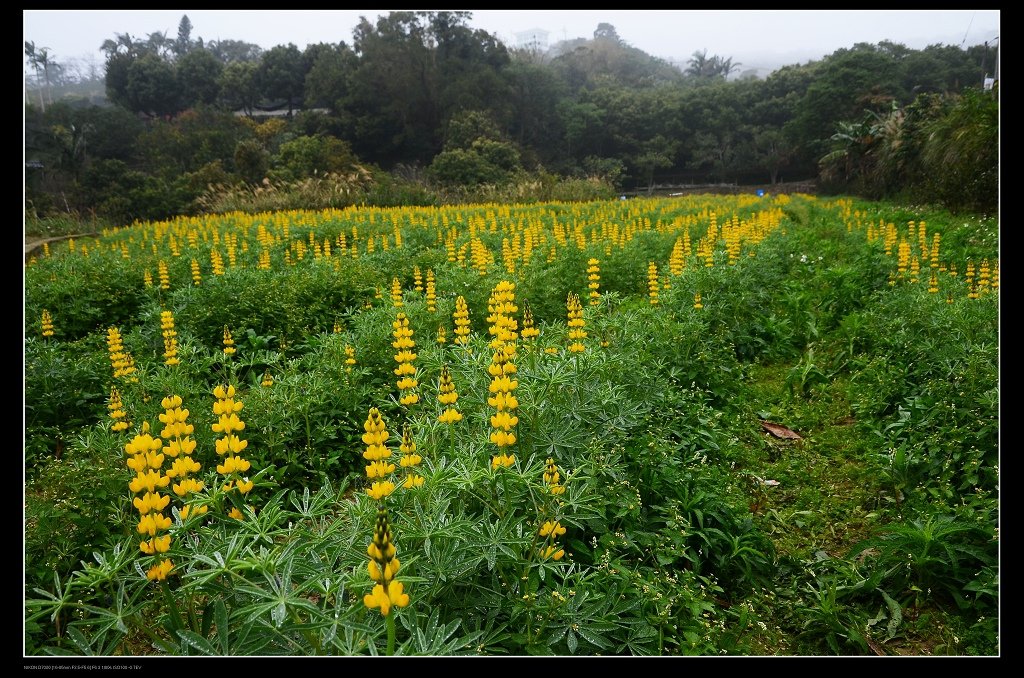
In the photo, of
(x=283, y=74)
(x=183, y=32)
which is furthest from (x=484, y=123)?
(x=183, y=32)

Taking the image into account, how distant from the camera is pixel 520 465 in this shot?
6.97 ft

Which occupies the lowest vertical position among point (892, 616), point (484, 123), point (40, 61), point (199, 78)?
point (892, 616)

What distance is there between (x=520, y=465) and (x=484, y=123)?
21.1 m

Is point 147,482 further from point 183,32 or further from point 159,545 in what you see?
point 183,32

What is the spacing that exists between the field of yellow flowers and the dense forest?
30.9ft

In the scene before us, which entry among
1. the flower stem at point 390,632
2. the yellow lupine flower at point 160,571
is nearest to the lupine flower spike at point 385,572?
the flower stem at point 390,632

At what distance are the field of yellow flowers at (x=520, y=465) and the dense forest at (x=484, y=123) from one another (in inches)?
371

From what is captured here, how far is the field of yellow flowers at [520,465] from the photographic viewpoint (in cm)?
158

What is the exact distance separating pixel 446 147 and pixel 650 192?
797cm

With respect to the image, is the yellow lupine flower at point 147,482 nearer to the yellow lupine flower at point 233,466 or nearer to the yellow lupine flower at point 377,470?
the yellow lupine flower at point 233,466

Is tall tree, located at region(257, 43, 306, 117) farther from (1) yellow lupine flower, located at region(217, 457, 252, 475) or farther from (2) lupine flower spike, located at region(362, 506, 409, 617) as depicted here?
(2) lupine flower spike, located at region(362, 506, 409, 617)

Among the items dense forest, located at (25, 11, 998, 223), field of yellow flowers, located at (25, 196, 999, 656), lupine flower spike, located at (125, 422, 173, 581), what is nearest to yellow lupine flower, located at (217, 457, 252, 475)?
field of yellow flowers, located at (25, 196, 999, 656)

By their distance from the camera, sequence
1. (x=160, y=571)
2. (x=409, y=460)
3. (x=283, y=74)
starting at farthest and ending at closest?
1. (x=283, y=74)
2. (x=409, y=460)
3. (x=160, y=571)

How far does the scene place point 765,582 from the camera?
238cm
